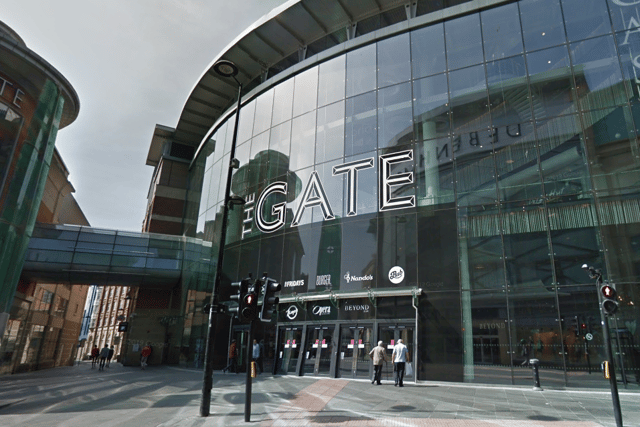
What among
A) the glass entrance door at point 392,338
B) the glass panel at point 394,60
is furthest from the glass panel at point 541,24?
the glass entrance door at point 392,338

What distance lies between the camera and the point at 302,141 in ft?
73.2

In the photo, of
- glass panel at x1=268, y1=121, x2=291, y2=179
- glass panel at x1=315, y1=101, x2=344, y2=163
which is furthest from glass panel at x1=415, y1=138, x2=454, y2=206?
glass panel at x1=268, y1=121, x2=291, y2=179

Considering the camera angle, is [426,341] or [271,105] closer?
[426,341]

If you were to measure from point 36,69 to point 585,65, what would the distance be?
853 inches

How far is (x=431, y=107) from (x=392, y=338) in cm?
1008

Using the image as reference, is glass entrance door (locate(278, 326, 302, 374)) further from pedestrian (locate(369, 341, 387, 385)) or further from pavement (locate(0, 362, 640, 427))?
pedestrian (locate(369, 341, 387, 385))

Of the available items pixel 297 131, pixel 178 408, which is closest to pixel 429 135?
pixel 297 131

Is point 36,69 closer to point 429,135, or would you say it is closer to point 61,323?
point 429,135

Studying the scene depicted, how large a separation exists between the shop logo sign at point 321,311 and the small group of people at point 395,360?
3096 millimetres

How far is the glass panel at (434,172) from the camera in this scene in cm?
1736

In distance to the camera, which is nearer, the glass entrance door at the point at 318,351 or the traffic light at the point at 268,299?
the traffic light at the point at 268,299

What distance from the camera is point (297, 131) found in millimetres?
22812

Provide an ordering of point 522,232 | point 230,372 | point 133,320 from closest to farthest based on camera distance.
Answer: point 522,232 → point 230,372 → point 133,320

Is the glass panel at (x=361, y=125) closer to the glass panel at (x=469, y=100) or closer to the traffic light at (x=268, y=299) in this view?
the glass panel at (x=469, y=100)
